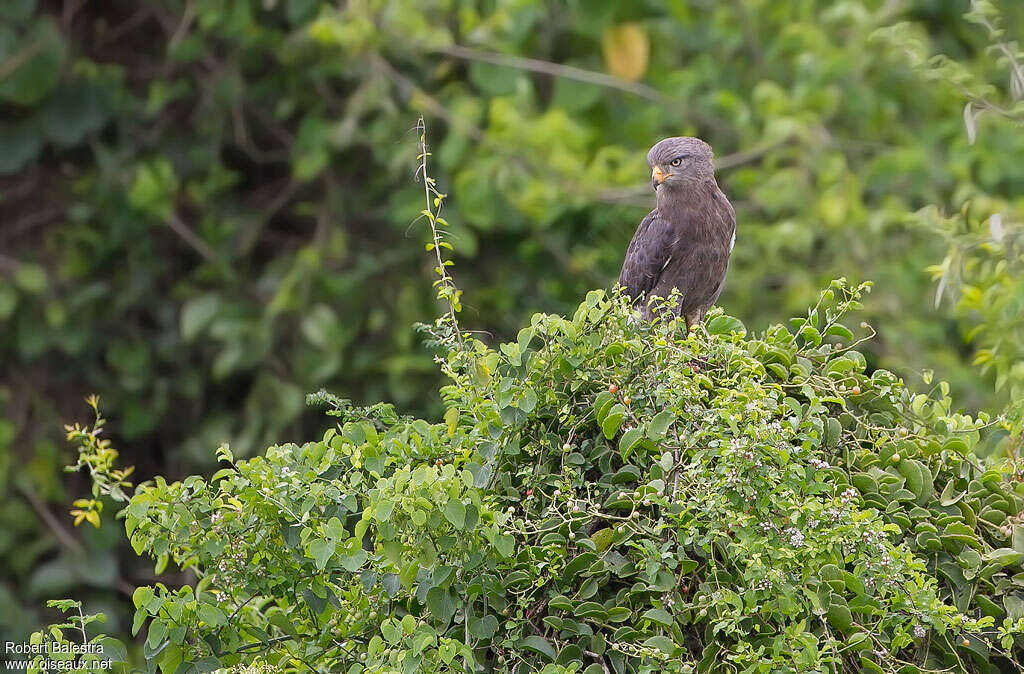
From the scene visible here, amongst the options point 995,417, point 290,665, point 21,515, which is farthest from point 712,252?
point 21,515

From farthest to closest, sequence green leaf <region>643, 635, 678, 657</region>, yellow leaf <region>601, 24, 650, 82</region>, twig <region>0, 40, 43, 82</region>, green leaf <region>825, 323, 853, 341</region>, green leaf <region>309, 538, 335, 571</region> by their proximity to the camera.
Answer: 1. yellow leaf <region>601, 24, 650, 82</region>
2. twig <region>0, 40, 43, 82</region>
3. green leaf <region>825, 323, 853, 341</region>
4. green leaf <region>309, 538, 335, 571</region>
5. green leaf <region>643, 635, 678, 657</region>

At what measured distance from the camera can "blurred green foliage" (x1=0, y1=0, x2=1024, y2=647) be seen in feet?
15.7

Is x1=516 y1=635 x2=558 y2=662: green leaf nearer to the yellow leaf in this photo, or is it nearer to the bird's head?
the bird's head

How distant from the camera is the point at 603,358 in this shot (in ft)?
6.25

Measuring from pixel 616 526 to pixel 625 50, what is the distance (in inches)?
147

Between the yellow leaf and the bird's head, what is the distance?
5.97ft

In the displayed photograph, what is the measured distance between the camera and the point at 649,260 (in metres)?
3.41

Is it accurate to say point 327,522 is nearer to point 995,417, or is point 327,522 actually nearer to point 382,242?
point 995,417

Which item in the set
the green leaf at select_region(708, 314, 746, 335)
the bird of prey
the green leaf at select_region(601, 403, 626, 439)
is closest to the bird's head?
the bird of prey

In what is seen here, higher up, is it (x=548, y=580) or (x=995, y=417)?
(x=548, y=580)

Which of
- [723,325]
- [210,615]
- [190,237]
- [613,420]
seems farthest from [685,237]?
[190,237]

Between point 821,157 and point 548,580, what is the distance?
12.9 feet

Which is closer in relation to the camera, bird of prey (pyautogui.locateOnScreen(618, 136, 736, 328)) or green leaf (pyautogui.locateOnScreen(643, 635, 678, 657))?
green leaf (pyautogui.locateOnScreen(643, 635, 678, 657))

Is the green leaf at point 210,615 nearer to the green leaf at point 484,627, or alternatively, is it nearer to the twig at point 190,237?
the green leaf at point 484,627
